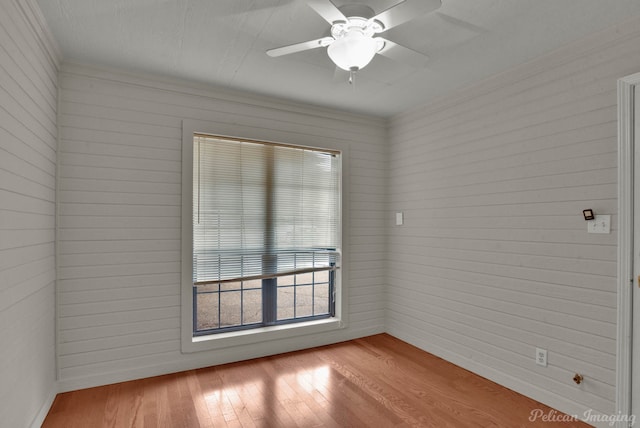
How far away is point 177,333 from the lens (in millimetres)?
3027

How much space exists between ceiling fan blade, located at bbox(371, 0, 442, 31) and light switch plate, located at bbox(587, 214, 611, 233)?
1740mm

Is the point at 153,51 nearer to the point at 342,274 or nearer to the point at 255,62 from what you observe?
the point at 255,62

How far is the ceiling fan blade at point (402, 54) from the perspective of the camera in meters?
2.03

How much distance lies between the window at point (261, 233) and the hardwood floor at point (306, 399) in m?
0.59

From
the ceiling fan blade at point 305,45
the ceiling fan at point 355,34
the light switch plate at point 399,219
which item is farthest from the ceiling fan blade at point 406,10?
the light switch plate at point 399,219

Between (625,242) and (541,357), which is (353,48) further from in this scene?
(541,357)

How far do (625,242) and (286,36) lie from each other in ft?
8.13

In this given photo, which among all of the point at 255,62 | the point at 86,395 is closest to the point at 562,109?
the point at 255,62

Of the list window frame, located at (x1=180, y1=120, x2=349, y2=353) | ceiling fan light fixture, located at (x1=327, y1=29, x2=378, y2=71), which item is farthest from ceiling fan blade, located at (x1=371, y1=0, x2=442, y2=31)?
window frame, located at (x1=180, y1=120, x2=349, y2=353)

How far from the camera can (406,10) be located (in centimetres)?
163

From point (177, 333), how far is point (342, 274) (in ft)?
5.74

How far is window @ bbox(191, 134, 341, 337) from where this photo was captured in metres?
3.21

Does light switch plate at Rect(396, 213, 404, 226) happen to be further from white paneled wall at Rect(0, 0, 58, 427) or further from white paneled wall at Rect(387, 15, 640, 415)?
white paneled wall at Rect(0, 0, 58, 427)

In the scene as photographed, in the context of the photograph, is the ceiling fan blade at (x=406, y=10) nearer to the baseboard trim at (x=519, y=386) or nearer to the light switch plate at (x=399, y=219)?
the light switch plate at (x=399, y=219)
